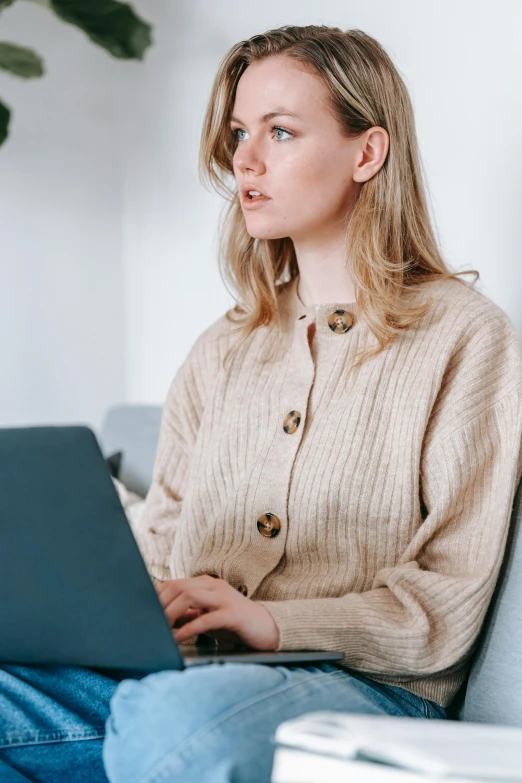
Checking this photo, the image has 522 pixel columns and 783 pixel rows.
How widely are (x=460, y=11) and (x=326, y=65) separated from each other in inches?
18.0

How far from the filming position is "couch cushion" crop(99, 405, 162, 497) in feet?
6.80

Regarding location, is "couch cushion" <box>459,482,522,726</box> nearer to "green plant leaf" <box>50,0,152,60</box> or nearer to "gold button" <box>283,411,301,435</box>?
"gold button" <box>283,411,301,435</box>

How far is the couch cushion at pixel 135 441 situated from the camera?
2072mm

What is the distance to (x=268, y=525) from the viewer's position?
1265mm

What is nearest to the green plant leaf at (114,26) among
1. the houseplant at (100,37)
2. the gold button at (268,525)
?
the houseplant at (100,37)

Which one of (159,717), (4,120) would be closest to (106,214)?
(4,120)

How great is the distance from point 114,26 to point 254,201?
1.14m

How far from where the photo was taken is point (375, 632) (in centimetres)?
107

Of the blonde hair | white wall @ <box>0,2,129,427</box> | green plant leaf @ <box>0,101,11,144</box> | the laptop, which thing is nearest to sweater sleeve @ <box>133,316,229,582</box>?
the blonde hair

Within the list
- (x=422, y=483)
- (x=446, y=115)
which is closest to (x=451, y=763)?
(x=422, y=483)

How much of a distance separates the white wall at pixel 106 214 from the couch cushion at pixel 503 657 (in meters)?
1.27

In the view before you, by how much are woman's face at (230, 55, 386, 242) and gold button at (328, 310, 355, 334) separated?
0.13 metres

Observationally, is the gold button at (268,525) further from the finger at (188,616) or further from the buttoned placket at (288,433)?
the finger at (188,616)

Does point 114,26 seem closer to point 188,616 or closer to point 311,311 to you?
point 311,311
